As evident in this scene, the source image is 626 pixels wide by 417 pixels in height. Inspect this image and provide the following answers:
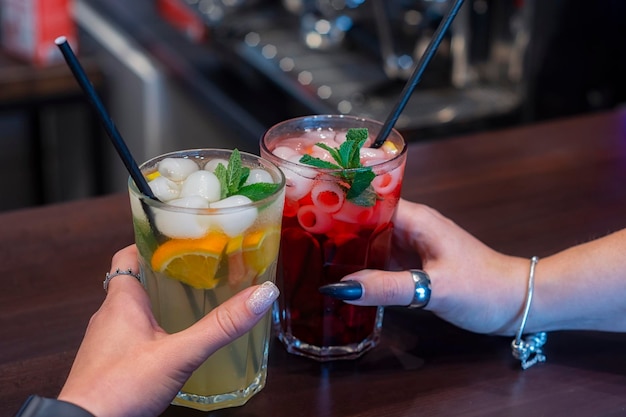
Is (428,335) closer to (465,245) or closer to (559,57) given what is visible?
(465,245)

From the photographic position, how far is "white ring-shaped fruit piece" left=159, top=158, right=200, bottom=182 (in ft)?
2.91

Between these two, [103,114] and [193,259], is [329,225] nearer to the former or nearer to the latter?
[193,259]

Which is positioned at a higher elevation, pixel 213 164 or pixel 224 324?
pixel 213 164

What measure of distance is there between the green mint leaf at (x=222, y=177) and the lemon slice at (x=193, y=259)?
0.19 ft

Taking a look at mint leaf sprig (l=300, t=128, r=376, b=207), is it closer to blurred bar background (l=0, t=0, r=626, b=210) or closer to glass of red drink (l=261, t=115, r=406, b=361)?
glass of red drink (l=261, t=115, r=406, b=361)

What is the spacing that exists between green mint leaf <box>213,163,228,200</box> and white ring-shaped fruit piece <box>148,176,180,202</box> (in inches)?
1.7

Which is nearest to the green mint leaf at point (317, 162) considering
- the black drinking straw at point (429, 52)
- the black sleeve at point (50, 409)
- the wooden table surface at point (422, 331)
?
the black drinking straw at point (429, 52)

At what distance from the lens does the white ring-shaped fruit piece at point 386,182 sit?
0.92 meters

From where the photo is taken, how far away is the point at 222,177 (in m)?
0.86

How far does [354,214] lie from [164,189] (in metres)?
0.22

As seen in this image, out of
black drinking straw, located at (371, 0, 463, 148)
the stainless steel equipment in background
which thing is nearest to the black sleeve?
black drinking straw, located at (371, 0, 463, 148)

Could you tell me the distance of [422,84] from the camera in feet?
7.66

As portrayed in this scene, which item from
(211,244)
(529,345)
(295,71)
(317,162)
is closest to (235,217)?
(211,244)

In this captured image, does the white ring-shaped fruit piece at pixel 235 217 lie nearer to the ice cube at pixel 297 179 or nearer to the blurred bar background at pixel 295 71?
the ice cube at pixel 297 179
